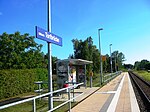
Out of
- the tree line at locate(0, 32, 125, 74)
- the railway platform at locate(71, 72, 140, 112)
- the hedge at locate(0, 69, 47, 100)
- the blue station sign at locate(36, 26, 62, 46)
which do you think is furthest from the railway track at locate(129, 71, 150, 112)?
the tree line at locate(0, 32, 125, 74)

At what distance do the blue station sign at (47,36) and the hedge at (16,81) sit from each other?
10274 mm

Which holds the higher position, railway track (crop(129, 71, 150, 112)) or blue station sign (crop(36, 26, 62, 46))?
blue station sign (crop(36, 26, 62, 46))

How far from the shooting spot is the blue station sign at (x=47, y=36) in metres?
9.84

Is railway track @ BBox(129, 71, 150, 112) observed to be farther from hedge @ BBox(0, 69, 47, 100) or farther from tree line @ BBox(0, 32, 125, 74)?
tree line @ BBox(0, 32, 125, 74)

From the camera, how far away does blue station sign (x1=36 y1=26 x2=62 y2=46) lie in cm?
984

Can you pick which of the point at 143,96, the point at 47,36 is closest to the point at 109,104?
the point at 47,36

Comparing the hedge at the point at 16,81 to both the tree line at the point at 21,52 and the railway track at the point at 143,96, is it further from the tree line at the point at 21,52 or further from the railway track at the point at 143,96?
the tree line at the point at 21,52

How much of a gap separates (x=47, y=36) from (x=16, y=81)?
13.6m

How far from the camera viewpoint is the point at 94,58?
163ft

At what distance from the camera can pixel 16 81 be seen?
23375 mm

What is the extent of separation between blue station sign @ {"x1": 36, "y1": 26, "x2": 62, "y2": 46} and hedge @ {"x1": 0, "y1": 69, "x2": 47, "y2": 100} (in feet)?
33.7

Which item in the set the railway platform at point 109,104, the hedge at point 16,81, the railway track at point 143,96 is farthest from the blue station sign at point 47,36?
the hedge at point 16,81

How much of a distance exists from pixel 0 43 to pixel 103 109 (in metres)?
41.6

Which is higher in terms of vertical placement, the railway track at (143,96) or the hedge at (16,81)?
the hedge at (16,81)
